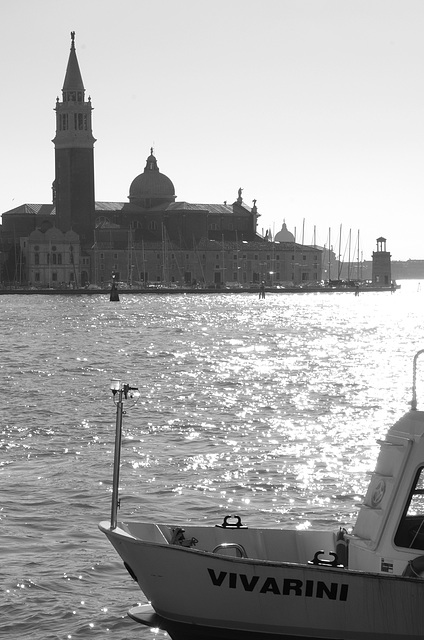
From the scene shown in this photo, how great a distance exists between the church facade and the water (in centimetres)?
9107

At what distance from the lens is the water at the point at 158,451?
46.6ft

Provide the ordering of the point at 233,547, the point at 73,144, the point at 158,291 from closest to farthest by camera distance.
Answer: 1. the point at 233,547
2. the point at 73,144
3. the point at 158,291

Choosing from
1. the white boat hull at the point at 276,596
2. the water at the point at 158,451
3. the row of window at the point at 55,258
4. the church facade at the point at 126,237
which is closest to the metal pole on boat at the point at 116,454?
the white boat hull at the point at 276,596

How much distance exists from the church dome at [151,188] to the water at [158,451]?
107 metres

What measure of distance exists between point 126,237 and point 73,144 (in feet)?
52.8

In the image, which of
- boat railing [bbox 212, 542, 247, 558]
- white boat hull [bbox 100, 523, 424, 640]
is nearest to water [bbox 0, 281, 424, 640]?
boat railing [bbox 212, 542, 247, 558]

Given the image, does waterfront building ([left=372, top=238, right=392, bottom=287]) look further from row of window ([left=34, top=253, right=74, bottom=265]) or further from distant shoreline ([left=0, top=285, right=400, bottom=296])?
row of window ([left=34, top=253, right=74, bottom=265])

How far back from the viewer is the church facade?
14375cm

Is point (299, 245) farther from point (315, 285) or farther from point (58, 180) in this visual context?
point (58, 180)

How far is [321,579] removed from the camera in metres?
10.4

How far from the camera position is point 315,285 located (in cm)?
17375

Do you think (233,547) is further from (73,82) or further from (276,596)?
(73,82)

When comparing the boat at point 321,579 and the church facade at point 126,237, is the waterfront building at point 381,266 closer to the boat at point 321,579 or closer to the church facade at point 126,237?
the church facade at point 126,237

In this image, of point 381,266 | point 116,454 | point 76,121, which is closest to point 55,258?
point 76,121
